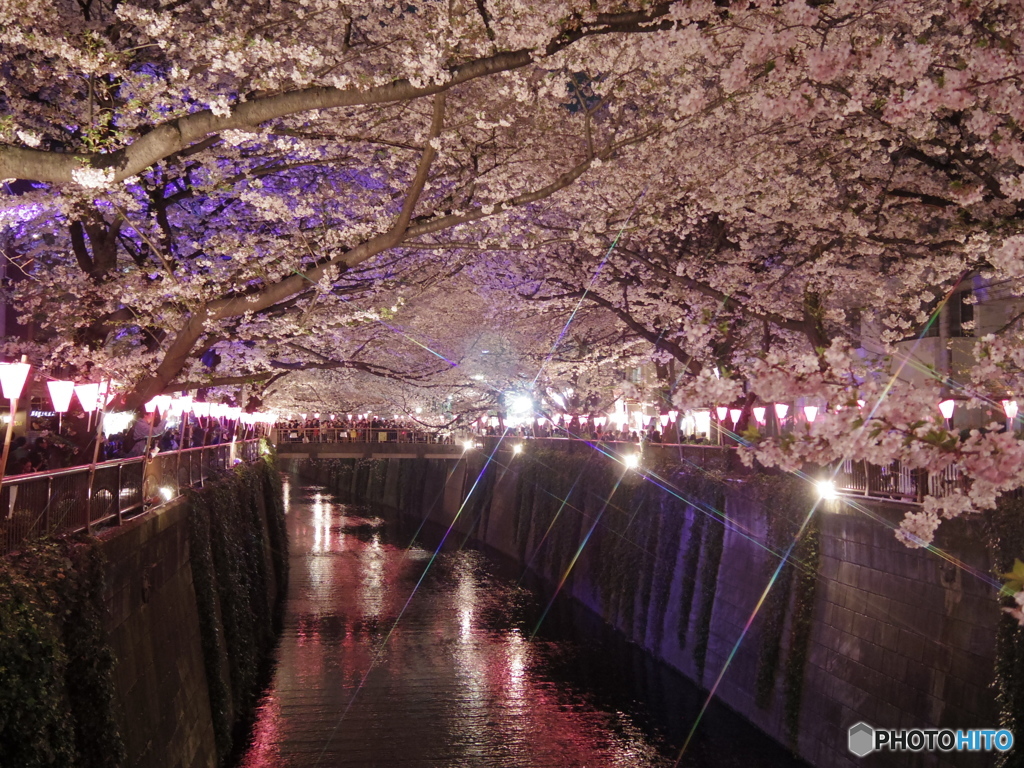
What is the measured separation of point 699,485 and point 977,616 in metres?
8.99

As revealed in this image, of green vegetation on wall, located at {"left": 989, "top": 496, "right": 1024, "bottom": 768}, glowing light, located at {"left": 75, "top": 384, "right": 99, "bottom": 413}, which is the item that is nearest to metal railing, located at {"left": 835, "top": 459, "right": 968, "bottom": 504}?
green vegetation on wall, located at {"left": 989, "top": 496, "right": 1024, "bottom": 768}

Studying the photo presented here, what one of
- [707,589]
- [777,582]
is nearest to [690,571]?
[707,589]

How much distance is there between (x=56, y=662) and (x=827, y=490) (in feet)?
39.0

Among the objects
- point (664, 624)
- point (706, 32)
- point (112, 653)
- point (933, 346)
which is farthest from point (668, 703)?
point (933, 346)

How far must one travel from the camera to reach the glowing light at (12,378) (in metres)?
8.09

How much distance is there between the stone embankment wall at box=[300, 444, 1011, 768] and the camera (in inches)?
429

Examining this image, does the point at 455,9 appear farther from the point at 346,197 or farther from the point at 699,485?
the point at 699,485

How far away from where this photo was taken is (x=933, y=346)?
1131 inches

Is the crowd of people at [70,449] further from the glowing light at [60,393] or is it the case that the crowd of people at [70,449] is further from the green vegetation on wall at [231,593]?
the green vegetation on wall at [231,593]

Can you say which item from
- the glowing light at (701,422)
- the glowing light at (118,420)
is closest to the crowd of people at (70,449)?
the glowing light at (118,420)

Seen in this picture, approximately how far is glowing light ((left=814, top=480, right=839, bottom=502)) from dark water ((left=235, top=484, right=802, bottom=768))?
435 centimetres

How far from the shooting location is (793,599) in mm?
14898

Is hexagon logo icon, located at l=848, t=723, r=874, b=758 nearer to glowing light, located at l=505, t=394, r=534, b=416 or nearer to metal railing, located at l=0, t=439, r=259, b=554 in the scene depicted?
metal railing, located at l=0, t=439, r=259, b=554

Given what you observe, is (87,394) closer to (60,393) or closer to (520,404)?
(60,393)
